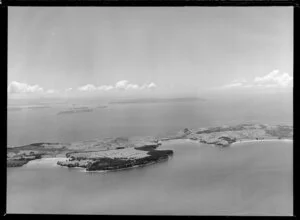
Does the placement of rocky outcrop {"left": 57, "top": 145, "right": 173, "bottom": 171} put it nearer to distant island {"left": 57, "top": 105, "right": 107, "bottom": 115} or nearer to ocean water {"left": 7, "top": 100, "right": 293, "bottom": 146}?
ocean water {"left": 7, "top": 100, "right": 293, "bottom": 146}

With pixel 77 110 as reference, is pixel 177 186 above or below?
below

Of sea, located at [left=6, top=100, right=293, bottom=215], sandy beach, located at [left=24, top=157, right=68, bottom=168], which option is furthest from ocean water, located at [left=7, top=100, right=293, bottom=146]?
sandy beach, located at [left=24, top=157, right=68, bottom=168]

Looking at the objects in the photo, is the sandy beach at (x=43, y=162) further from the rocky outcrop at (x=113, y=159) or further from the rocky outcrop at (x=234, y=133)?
the rocky outcrop at (x=234, y=133)

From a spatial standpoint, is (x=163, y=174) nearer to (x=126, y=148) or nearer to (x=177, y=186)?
(x=177, y=186)

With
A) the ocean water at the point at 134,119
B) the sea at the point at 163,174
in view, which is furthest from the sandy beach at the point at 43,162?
the ocean water at the point at 134,119

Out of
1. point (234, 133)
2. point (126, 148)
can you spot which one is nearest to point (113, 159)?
point (126, 148)
